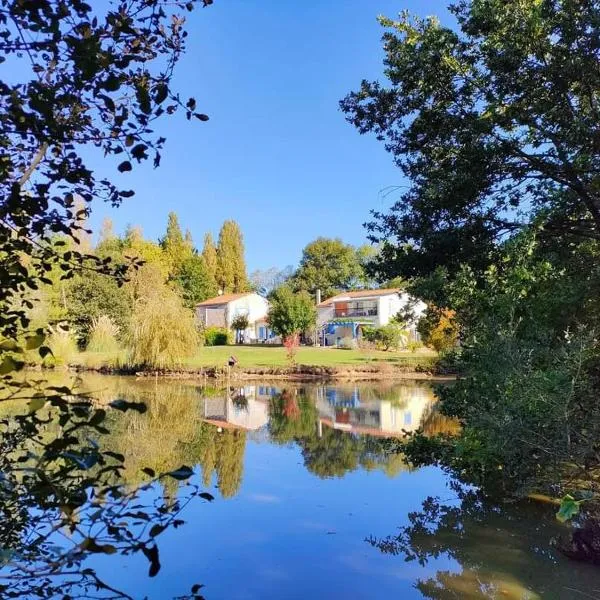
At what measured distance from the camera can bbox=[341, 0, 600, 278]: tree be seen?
675cm

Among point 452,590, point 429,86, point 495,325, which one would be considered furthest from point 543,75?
point 452,590

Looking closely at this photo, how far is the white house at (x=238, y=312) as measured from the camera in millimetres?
54594

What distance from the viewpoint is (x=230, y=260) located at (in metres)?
64.6

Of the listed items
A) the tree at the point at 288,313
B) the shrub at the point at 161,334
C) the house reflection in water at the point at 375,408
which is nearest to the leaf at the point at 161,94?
the house reflection in water at the point at 375,408

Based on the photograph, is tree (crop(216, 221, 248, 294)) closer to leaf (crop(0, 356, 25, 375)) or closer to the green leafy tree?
the green leafy tree

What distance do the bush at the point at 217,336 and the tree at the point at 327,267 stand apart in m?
15.4

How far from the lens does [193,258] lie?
2250 inches

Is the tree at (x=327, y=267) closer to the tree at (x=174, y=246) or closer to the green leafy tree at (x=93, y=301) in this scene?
the tree at (x=174, y=246)

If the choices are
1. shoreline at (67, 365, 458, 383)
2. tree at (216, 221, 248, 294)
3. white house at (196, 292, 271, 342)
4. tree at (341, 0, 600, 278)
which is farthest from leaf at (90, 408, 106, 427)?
tree at (216, 221, 248, 294)

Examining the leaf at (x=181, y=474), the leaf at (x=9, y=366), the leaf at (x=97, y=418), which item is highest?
the leaf at (x=9, y=366)

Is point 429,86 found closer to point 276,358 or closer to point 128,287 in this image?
point 276,358

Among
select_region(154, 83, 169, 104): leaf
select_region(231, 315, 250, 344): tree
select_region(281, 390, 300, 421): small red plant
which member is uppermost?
select_region(231, 315, 250, 344): tree

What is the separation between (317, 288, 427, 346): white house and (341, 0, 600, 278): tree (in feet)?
128

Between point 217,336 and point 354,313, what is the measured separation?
12.6m
